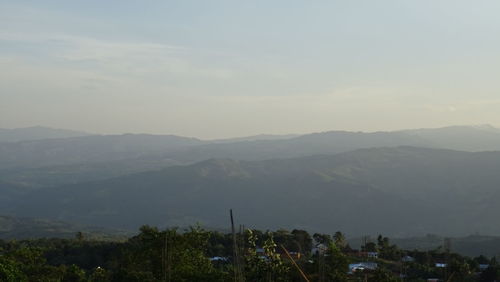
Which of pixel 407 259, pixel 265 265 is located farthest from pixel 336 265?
pixel 407 259

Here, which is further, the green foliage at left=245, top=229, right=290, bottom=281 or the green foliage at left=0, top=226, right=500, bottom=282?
the green foliage at left=0, top=226, right=500, bottom=282

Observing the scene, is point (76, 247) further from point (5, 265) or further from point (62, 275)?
point (5, 265)

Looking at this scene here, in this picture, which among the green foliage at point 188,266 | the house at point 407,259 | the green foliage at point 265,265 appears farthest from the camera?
the house at point 407,259

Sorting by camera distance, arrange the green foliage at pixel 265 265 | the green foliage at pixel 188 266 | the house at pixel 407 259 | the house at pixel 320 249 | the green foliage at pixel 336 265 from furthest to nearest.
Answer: the house at pixel 407 259
the green foliage at pixel 336 265
the house at pixel 320 249
the green foliage at pixel 188 266
the green foliage at pixel 265 265

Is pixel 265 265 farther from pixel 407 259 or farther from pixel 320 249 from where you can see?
pixel 407 259

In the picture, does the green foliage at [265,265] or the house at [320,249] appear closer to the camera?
the green foliage at [265,265]

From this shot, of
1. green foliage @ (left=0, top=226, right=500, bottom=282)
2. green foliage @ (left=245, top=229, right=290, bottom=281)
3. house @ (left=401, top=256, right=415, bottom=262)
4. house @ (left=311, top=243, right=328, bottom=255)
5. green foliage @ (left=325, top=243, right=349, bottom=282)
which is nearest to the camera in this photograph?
green foliage @ (left=245, top=229, right=290, bottom=281)

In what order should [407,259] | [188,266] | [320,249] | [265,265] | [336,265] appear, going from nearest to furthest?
[265,265]
[188,266]
[336,265]
[320,249]
[407,259]

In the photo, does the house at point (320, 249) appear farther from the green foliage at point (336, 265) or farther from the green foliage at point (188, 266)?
the green foliage at point (336, 265)

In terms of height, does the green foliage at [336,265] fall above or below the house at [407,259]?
above

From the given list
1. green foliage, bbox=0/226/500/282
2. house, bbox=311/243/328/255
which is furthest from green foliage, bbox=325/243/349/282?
house, bbox=311/243/328/255

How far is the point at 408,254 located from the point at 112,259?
4204 cm

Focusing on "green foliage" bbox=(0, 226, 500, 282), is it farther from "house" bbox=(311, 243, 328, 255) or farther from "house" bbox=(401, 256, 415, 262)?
"house" bbox=(401, 256, 415, 262)

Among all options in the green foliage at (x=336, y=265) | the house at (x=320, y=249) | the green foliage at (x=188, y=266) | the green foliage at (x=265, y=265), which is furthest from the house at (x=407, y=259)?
the green foliage at (x=265, y=265)
